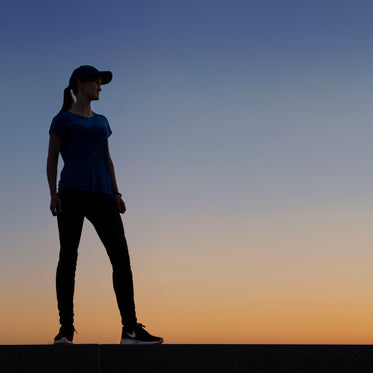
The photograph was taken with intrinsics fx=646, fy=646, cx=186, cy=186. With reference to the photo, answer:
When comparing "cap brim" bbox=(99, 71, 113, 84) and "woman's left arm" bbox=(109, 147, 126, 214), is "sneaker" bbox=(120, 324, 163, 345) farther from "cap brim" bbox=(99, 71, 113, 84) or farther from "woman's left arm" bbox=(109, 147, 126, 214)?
"cap brim" bbox=(99, 71, 113, 84)

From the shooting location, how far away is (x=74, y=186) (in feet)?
19.5

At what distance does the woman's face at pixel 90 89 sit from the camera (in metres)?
6.17

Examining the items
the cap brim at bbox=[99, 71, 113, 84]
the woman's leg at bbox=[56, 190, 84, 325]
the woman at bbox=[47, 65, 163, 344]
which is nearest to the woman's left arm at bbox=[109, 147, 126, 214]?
the woman at bbox=[47, 65, 163, 344]

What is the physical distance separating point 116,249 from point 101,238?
Result: 184 millimetres

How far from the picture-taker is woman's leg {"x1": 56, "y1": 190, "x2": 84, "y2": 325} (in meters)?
5.89

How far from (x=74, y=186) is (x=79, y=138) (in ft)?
1.48

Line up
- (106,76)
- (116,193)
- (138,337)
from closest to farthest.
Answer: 1. (138,337)
2. (106,76)
3. (116,193)
